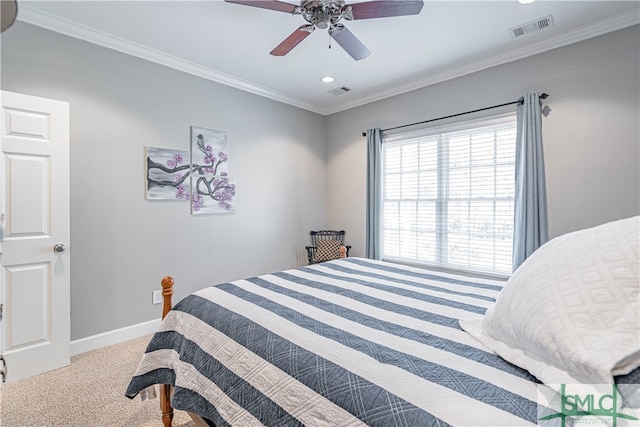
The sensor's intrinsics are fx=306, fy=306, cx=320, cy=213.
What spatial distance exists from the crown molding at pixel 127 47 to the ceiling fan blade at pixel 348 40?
171 cm

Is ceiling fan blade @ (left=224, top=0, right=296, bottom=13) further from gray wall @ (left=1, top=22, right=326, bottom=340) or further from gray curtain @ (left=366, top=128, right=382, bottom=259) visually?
gray curtain @ (left=366, top=128, right=382, bottom=259)

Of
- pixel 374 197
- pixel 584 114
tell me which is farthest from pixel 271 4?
pixel 584 114

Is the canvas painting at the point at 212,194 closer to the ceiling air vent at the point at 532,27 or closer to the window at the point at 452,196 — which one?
the window at the point at 452,196

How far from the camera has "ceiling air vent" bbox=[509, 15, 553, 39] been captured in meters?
2.48

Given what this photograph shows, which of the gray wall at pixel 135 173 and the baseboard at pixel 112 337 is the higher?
the gray wall at pixel 135 173

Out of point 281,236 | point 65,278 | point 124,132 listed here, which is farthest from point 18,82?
point 281,236

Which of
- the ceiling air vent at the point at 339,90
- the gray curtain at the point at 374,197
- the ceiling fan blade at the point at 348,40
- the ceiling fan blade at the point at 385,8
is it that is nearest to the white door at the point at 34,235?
the ceiling fan blade at the point at 348,40

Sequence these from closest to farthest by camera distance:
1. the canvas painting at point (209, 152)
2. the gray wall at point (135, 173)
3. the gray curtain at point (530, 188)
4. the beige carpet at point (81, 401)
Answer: the beige carpet at point (81, 401), the gray wall at point (135, 173), the gray curtain at point (530, 188), the canvas painting at point (209, 152)

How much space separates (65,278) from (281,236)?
232cm

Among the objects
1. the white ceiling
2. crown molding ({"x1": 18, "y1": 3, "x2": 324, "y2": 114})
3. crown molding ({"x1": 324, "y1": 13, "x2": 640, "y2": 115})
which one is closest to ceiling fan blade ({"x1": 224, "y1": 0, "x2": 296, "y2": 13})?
the white ceiling

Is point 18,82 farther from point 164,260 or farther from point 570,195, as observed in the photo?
point 570,195

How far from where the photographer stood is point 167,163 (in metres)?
3.10

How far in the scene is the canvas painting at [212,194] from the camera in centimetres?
330

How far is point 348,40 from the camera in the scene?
2248mm
